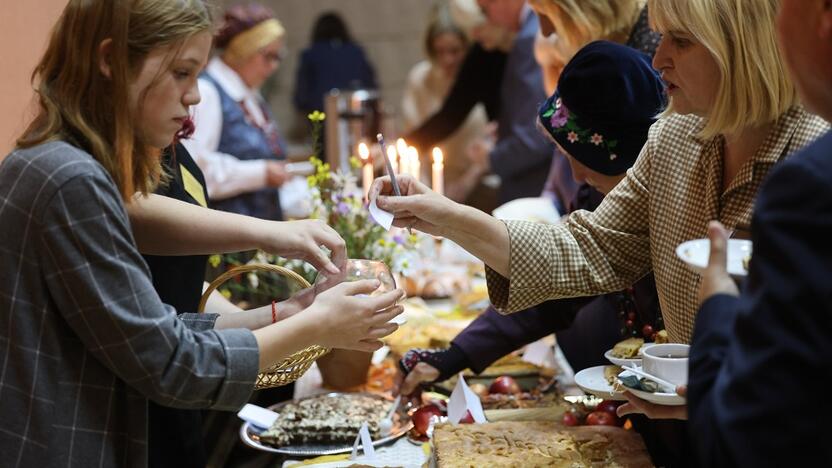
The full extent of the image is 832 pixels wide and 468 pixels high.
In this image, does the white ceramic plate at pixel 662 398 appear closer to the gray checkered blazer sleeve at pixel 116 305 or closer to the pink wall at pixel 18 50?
the gray checkered blazer sleeve at pixel 116 305

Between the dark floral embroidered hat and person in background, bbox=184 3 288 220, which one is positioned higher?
the dark floral embroidered hat

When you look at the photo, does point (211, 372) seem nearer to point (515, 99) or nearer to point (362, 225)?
point (362, 225)

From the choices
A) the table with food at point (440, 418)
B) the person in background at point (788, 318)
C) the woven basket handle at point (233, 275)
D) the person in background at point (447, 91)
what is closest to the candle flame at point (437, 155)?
the table with food at point (440, 418)

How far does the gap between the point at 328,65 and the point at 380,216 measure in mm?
7332

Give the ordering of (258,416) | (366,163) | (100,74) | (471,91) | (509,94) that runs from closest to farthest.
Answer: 1. (100,74)
2. (258,416)
3. (366,163)
4. (509,94)
5. (471,91)

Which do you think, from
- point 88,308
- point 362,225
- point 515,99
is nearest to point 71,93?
point 88,308

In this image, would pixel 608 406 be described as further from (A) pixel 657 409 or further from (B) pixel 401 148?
(B) pixel 401 148

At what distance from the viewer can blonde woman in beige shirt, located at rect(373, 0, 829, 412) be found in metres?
1.63

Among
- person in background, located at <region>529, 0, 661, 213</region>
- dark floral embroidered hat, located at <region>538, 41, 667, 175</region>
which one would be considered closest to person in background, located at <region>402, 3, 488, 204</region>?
person in background, located at <region>529, 0, 661, 213</region>

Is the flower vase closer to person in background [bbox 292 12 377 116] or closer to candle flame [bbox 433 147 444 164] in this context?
candle flame [bbox 433 147 444 164]

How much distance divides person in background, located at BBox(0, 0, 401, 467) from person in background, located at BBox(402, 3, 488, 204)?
4.33 meters

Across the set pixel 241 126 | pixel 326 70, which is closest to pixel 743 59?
pixel 241 126

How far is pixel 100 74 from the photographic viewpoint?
4.55 ft

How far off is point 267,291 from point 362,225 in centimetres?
36
